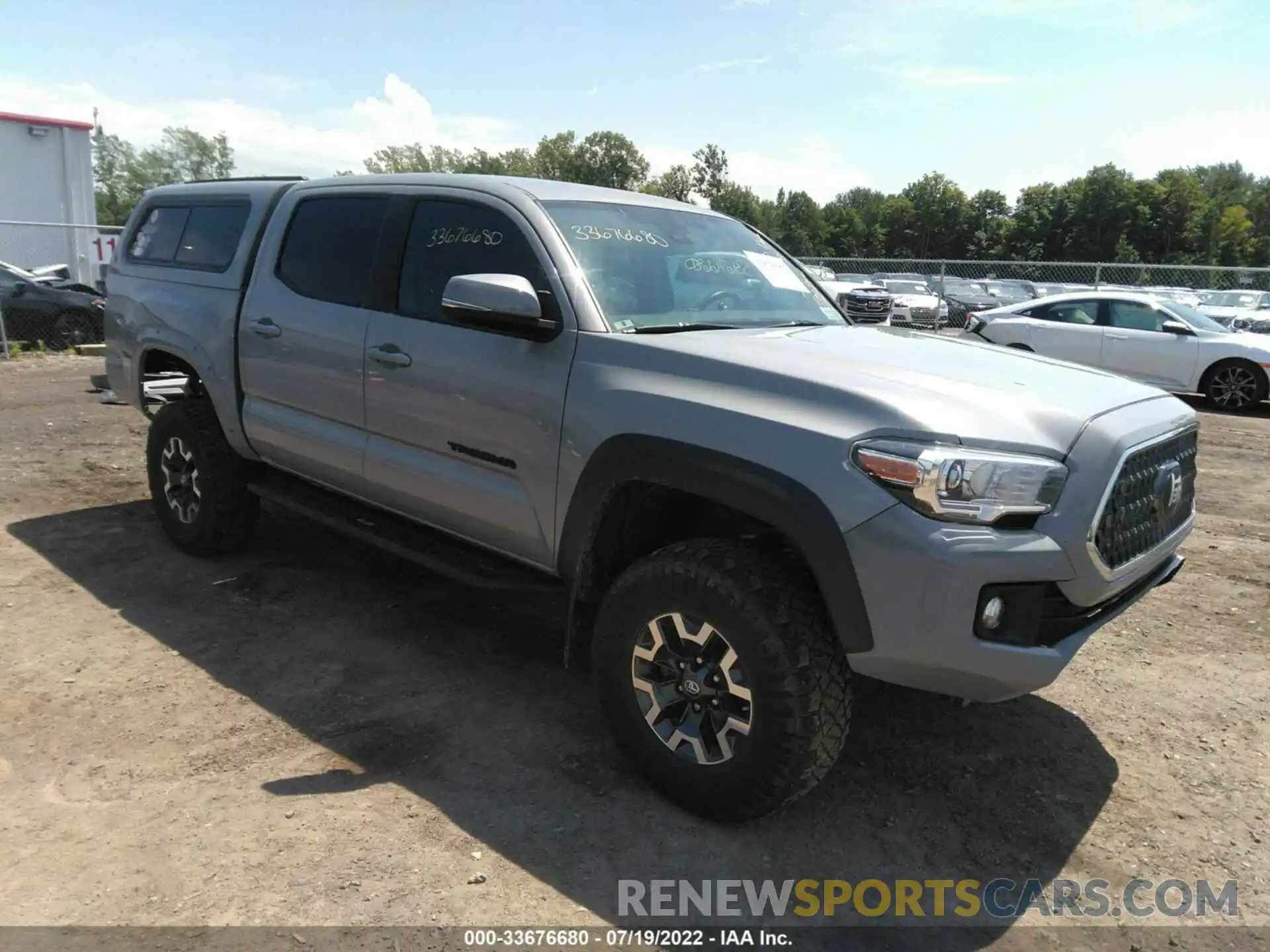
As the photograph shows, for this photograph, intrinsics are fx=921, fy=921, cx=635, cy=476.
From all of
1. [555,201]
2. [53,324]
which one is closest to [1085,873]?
[555,201]

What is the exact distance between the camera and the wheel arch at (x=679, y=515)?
255cm

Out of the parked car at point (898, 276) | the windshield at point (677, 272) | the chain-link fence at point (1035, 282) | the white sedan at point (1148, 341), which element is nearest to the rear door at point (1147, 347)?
the white sedan at point (1148, 341)

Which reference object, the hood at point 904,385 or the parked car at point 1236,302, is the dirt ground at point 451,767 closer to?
the hood at point 904,385

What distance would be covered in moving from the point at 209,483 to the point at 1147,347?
11.8 metres

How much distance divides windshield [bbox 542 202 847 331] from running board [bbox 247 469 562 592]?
3.39 feet

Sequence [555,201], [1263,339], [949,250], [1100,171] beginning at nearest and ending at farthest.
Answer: [555,201], [1263,339], [1100,171], [949,250]

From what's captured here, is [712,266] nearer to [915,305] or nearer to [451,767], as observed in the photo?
[451,767]

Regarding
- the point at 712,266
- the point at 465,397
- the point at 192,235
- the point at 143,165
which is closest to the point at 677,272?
the point at 712,266

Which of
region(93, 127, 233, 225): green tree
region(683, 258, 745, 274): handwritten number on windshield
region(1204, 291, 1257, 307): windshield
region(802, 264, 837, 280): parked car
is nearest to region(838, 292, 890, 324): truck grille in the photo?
region(802, 264, 837, 280): parked car

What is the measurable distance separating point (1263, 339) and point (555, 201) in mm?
11759

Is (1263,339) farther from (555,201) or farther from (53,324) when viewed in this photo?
(53,324)

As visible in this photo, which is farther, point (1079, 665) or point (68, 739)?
point (1079, 665)

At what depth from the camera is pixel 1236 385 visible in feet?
38.7

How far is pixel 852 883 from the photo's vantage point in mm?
2719
